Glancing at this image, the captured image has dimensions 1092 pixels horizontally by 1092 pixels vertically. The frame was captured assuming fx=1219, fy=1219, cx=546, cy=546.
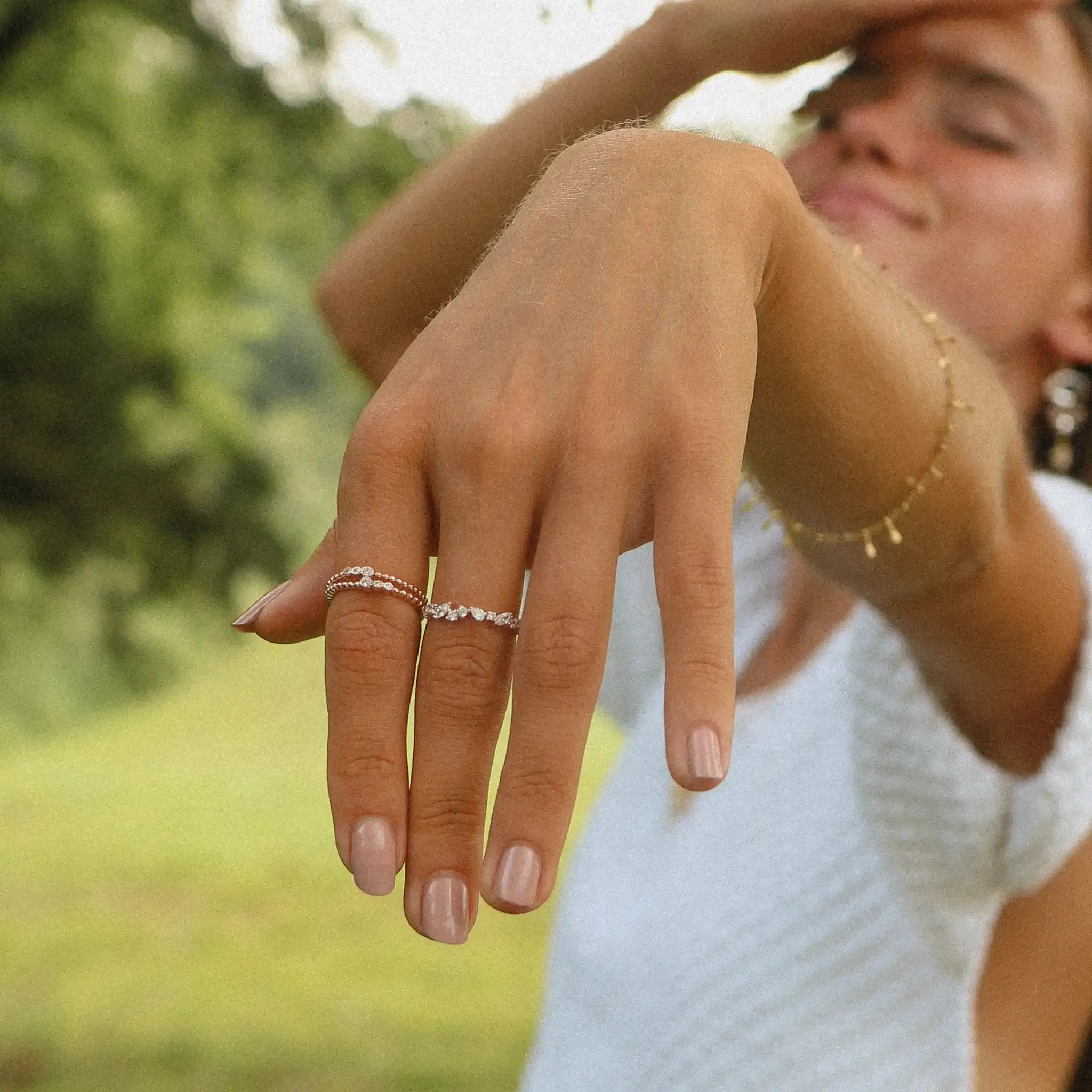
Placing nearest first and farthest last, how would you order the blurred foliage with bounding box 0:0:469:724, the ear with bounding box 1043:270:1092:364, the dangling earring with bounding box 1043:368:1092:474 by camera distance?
1. the ear with bounding box 1043:270:1092:364
2. the dangling earring with bounding box 1043:368:1092:474
3. the blurred foliage with bounding box 0:0:469:724

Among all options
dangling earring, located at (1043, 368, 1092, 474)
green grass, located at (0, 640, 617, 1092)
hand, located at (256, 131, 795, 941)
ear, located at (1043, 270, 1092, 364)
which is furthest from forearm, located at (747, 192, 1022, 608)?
green grass, located at (0, 640, 617, 1092)

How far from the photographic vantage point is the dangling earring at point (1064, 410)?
1903 millimetres

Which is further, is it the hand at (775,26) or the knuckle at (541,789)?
the hand at (775,26)

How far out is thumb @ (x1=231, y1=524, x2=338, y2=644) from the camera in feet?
2.69

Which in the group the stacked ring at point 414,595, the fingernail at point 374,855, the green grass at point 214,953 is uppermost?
the stacked ring at point 414,595

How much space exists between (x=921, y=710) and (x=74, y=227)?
18.6 ft

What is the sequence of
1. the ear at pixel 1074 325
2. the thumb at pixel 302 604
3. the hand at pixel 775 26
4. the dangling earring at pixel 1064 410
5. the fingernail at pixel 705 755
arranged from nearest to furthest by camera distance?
the fingernail at pixel 705 755 < the thumb at pixel 302 604 < the hand at pixel 775 26 < the ear at pixel 1074 325 < the dangling earring at pixel 1064 410

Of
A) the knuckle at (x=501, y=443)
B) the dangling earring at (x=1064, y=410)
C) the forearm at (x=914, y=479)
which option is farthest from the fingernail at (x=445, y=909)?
the dangling earring at (x=1064, y=410)

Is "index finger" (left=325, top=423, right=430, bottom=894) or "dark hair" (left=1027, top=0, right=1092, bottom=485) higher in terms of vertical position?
"index finger" (left=325, top=423, right=430, bottom=894)

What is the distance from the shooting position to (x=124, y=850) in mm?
6965

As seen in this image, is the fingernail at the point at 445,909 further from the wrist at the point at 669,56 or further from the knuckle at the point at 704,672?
the wrist at the point at 669,56

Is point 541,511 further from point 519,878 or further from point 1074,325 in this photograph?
point 1074,325

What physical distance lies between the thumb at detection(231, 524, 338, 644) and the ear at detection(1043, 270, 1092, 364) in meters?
1.31

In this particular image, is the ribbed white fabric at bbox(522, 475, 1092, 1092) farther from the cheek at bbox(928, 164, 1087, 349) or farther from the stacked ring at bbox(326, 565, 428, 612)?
the stacked ring at bbox(326, 565, 428, 612)
